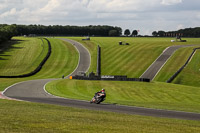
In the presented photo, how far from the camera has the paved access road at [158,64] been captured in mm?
81606

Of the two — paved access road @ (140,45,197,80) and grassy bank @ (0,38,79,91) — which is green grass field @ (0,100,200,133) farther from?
grassy bank @ (0,38,79,91)

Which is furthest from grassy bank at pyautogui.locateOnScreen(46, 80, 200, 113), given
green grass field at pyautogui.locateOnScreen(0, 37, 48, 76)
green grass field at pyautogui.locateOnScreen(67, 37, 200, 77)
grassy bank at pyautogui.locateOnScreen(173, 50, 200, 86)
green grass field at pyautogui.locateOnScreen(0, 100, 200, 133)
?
green grass field at pyautogui.locateOnScreen(0, 37, 48, 76)

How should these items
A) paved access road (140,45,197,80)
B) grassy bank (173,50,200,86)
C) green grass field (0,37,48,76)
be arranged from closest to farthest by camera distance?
grassy bank (173,50,200,86), paved access road (140,45,197,80), green grass field (0,37,48,76)

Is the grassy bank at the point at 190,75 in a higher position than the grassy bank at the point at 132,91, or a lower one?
lower

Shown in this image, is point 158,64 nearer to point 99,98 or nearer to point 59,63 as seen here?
point 59,63

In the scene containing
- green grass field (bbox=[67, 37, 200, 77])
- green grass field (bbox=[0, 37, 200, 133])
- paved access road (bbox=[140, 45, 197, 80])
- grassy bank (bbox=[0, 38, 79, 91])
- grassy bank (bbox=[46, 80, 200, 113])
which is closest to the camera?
green grass field (bbox=[0, 37, 200, 133])

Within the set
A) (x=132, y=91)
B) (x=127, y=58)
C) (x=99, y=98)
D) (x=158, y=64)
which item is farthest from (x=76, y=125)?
(x=127, y=58)

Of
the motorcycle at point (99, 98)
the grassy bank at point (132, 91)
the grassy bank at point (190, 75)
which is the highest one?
the motorcycle at point (99, 98)

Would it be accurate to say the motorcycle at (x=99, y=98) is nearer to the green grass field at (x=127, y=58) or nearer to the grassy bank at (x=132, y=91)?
the grassy bank at (x=132, y=91)

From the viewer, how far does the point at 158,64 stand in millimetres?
91125

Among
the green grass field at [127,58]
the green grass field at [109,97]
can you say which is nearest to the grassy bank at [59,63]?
the green grass field at [109,97]

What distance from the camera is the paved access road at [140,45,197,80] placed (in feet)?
268

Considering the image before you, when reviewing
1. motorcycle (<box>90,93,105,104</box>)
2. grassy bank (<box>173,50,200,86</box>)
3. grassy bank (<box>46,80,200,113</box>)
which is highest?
motorcycle (<box>90,93,105,104</box>)

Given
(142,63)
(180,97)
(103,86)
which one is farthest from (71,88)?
(142,63)
